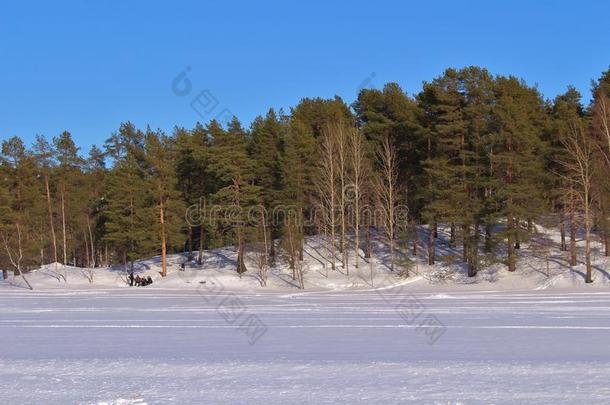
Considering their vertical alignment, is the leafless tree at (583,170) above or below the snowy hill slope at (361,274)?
above

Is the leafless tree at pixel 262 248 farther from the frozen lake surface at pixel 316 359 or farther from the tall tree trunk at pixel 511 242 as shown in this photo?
the frozen lake surface at pixel 316 359

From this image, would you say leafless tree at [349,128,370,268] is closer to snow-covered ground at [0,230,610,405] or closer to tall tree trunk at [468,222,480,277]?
tall tree trunk at [468,222,480,277]

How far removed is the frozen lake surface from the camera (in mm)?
7691

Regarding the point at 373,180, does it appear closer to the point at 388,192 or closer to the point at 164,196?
the point at 388,192

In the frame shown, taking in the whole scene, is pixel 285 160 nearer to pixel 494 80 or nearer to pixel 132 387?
pixel 494 80

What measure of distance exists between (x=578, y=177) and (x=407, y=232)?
11815 millimetres

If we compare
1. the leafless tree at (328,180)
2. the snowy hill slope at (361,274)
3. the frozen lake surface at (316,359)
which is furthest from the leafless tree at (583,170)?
the frozen lake surface at (316,359)

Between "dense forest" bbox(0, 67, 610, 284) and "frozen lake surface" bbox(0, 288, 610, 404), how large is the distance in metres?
21.0

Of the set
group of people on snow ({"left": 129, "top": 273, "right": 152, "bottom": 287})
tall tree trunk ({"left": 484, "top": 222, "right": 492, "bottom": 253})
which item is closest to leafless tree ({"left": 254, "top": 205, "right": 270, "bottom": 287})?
group of people on snow ({"left": 129, "top": 273, "right": 152, "bottom": 287})

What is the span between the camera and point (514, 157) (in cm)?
3691

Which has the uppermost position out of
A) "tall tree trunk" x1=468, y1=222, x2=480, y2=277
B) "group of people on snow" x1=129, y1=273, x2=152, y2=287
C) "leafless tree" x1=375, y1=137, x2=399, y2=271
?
"leafless tree" x1=375, y1=137, x2=399, y2=271

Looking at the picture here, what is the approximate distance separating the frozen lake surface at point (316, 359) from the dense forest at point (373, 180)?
21.0 metres

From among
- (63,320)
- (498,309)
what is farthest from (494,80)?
(63,320)

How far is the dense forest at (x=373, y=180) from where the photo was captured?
37.8 meters
